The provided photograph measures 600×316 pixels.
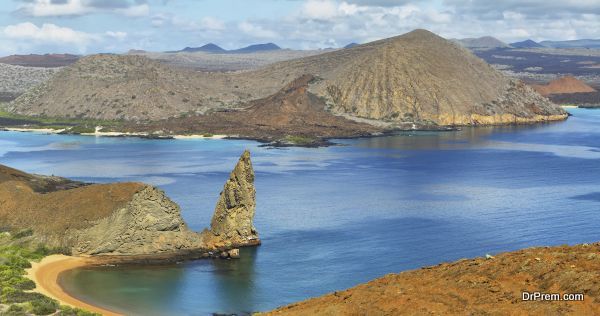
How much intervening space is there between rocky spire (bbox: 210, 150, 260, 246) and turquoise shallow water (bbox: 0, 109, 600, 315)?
257 cm

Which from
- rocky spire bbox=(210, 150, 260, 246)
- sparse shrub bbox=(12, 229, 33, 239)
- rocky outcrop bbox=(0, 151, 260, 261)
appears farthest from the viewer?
rocky spire bbox=(210, 150, 260, 246)

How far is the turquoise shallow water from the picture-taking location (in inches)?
2938

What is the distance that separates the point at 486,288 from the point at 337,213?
75.3 meters

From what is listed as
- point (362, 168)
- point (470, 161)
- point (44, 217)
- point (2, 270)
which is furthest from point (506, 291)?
point (470, 161)

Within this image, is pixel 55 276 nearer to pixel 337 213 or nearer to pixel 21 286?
pixel 21 286

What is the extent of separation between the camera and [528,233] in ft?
326

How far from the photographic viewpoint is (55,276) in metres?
76.2

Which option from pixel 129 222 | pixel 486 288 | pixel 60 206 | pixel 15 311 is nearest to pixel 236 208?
pixel 129 222

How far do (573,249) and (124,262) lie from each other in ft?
165

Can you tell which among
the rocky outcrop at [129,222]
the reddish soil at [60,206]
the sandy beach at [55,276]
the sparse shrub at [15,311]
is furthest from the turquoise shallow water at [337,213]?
the sparse shrub at [15,311]

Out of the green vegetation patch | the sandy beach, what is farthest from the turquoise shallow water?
the green vegetation patch

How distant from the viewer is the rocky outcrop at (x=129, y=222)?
8431 cm

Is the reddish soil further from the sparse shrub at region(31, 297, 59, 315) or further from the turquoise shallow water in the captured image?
the sparse shrub at region(31, 297, 59, 315)

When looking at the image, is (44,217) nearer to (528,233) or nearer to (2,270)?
(2,270)
